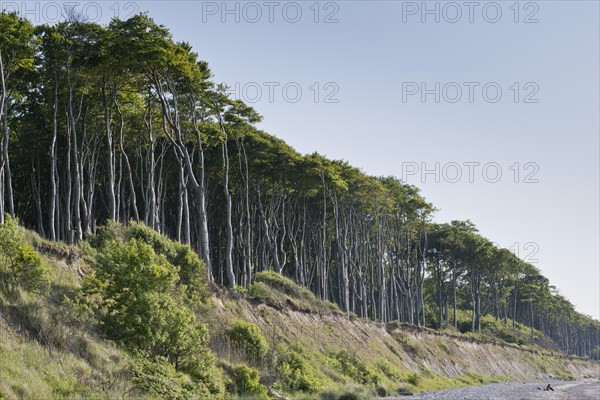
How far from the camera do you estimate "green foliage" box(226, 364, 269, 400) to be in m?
20.5

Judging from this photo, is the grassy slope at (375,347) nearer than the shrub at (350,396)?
No

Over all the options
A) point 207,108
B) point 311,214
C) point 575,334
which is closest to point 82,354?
point 207,108

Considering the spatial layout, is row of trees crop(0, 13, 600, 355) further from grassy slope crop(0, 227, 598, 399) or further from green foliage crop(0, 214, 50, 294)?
green foliage crop(0, 214, 50, 294)

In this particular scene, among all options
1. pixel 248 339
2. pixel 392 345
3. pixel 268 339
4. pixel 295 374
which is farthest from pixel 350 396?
pixel 392 345

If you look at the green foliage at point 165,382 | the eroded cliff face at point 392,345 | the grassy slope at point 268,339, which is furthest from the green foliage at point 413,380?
the green foliage at point 165,382

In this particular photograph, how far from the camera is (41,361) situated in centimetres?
1423

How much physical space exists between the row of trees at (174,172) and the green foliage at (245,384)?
13.0 meters

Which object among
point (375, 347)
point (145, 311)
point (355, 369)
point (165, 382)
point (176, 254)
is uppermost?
point (176, 254)

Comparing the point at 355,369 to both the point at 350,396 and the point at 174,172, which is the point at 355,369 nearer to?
the point at 350,396

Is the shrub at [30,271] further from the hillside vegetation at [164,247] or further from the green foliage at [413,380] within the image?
the green foliage at [413,380]

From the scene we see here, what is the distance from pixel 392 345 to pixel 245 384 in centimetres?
3001

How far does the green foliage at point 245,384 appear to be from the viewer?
20.5m

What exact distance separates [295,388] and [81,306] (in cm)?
988

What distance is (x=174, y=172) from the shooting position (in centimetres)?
5650
